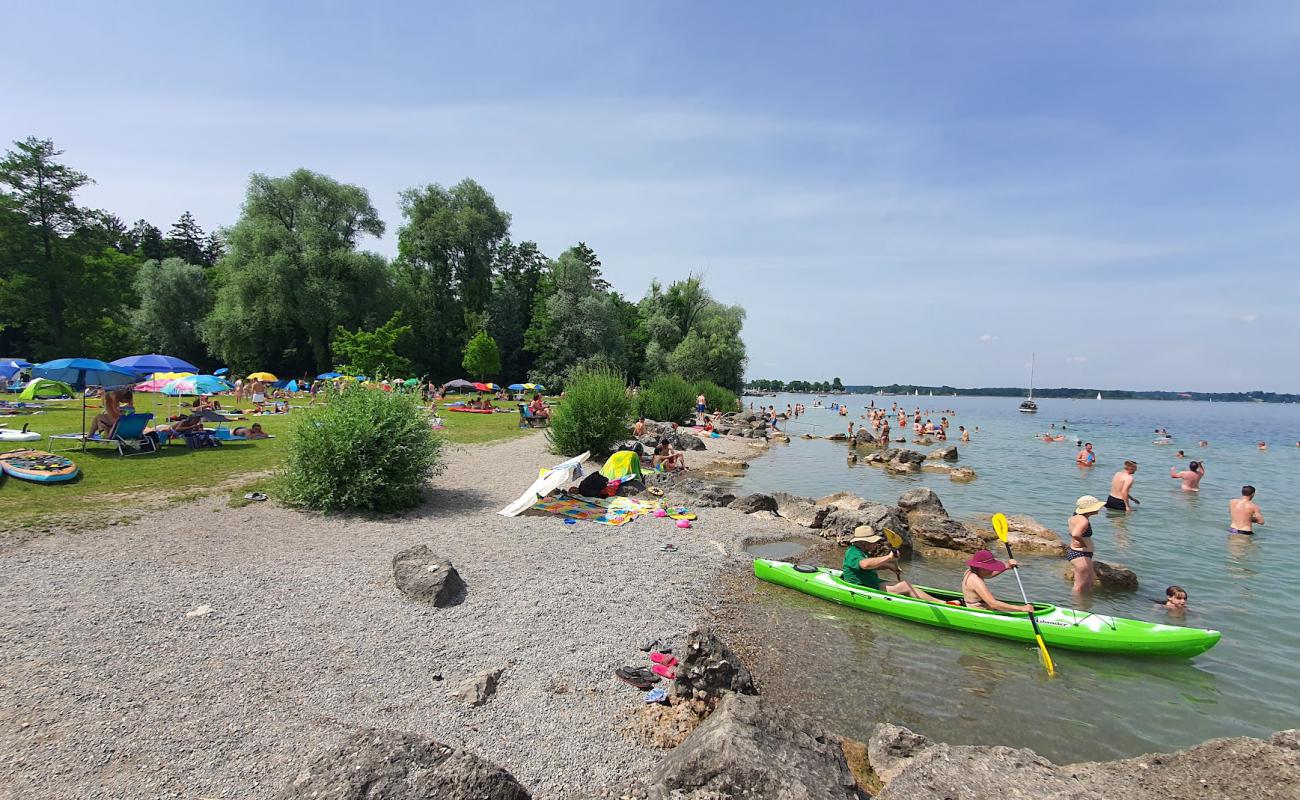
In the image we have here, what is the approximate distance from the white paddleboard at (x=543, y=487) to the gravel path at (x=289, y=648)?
5.76 feet

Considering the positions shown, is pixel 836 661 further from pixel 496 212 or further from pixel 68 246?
pixel 68 246

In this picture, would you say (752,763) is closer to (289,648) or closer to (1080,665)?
(289,648)

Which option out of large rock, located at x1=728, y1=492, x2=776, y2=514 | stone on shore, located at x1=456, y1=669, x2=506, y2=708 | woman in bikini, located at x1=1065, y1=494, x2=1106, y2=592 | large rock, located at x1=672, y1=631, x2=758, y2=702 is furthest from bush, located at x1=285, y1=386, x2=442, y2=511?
woman in bikini, located at x1=1065, y1=494, x2=1106, y2=592

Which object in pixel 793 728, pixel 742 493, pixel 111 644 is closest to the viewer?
pixel 793 728

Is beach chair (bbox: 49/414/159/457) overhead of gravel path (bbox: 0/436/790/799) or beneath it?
overhead

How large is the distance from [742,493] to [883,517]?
230 inches

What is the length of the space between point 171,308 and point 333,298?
16032mm

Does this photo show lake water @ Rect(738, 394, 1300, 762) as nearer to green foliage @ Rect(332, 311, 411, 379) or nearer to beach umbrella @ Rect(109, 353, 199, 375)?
beach umbrella @ Rect(109, 353, 199, 375)

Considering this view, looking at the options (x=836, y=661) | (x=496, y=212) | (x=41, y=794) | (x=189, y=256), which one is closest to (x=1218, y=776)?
(x=836, y=661)

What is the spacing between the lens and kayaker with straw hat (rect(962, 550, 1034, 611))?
27.1ft

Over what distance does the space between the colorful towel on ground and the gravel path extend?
1.99 m

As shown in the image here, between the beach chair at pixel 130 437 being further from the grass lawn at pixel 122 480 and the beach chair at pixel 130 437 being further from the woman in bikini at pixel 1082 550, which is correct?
the woman in bikini at pixel 1082 550

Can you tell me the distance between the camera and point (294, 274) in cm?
4072

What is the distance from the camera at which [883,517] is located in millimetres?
12281
